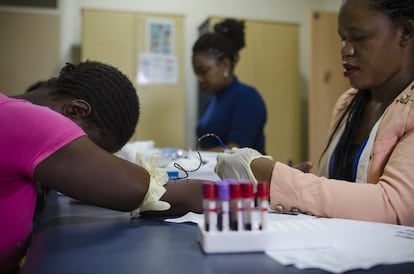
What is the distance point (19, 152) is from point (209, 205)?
30 centimetres

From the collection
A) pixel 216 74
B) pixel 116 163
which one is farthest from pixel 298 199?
pixel 216 74

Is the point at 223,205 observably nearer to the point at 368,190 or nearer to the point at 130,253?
the point at 130,253

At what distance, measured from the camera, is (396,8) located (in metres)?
0.97

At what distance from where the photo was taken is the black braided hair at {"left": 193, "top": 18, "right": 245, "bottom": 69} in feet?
7.21

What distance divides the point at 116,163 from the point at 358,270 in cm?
39

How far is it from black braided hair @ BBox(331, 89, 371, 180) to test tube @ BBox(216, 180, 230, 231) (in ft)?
1.92

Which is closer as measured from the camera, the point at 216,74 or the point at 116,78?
the point at 116,78

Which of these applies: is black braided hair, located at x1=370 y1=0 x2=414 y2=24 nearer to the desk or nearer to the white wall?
the desk

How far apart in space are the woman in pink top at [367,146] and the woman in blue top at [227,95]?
76 cm

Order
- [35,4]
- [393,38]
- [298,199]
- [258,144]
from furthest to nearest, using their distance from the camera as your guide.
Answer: [35,4] < [258,144] < [393,38] < [298,199]

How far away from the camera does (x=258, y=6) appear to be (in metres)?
3.45

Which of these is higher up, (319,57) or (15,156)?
(319,57)

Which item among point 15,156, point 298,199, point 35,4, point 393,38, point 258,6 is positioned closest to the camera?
point 15,156

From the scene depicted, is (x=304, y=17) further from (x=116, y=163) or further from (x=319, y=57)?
(x=116, y=163)
